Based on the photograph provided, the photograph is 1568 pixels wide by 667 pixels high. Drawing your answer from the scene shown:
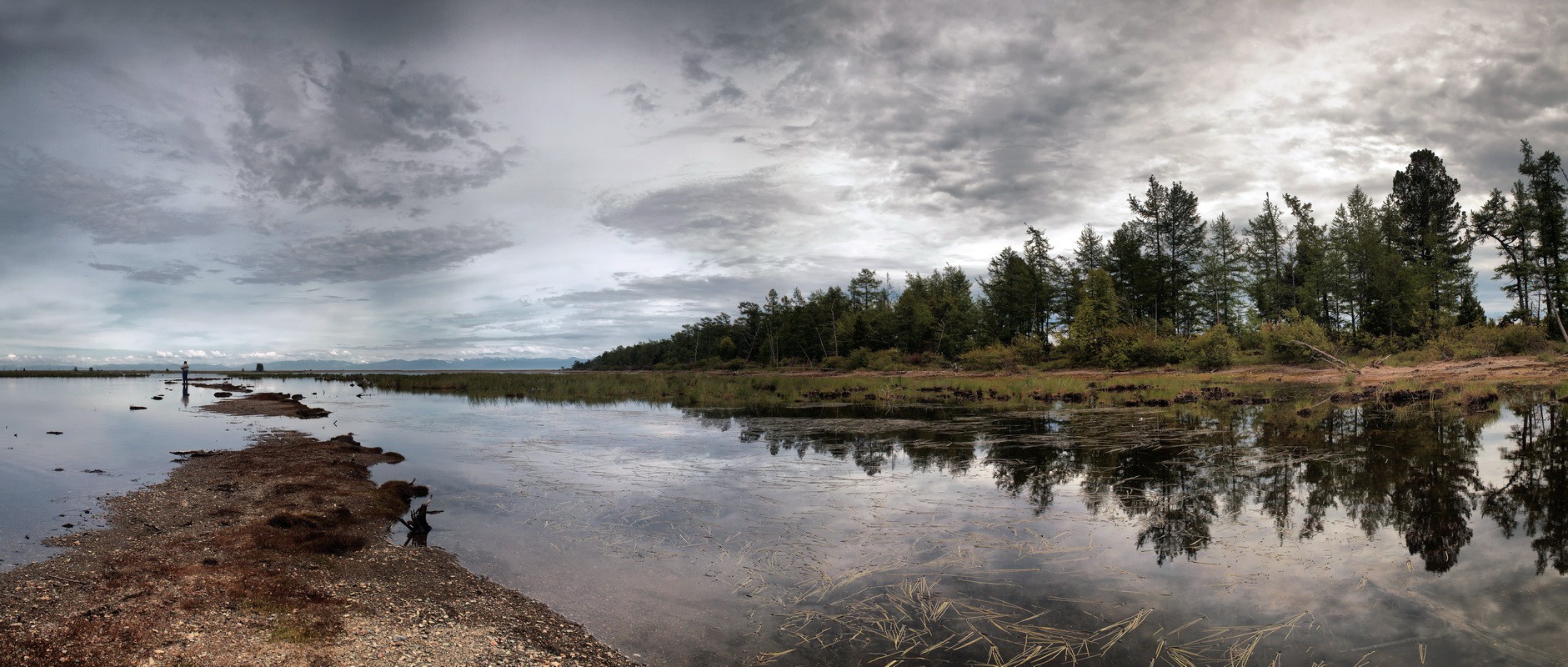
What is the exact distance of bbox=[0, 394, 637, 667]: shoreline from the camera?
5816mm

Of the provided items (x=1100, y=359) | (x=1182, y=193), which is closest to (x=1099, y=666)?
(x=1100, y=359)

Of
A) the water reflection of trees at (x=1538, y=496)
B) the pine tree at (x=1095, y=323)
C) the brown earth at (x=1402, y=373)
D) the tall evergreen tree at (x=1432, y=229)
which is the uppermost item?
the tall evergreen tree at (x=1432, y=229)

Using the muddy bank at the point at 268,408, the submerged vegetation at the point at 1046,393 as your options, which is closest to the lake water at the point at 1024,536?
the submerged vegetation at the point at 1046,393

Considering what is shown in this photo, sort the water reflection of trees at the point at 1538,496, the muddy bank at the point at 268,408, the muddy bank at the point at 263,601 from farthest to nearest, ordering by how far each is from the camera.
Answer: the muddy bank at the point at 268,408
the water reflection of trees at the point at 1538,496
the muddy bank at the point at 263,601

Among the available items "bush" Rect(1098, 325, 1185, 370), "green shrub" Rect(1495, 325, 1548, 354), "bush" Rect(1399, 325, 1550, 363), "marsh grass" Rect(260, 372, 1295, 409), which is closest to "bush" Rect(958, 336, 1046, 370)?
"marsh grass" Rect(260, 372, 1295, 409)

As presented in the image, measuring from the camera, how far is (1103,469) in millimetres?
13984

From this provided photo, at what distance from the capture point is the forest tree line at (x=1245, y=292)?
4788 centimetres

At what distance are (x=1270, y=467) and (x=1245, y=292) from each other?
6803 centimetres

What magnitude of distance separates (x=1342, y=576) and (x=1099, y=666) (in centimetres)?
405

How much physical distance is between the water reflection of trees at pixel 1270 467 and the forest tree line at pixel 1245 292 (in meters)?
31.2

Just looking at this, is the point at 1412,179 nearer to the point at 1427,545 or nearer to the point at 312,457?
the point at 1427,545

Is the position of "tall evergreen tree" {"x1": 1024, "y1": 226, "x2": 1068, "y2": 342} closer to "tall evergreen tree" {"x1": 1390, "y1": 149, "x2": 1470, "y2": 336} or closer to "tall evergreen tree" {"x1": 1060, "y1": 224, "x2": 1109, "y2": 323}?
"tall evergreen tree" {"x1": 1060, "y1": 224, "x2": 1109, "y2": 323}

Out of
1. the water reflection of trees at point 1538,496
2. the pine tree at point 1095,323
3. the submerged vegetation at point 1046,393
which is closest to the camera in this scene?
the water reflection of trees at point 1538,496

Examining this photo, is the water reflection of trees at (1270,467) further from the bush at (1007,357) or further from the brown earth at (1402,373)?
the bush at (1007,357)
